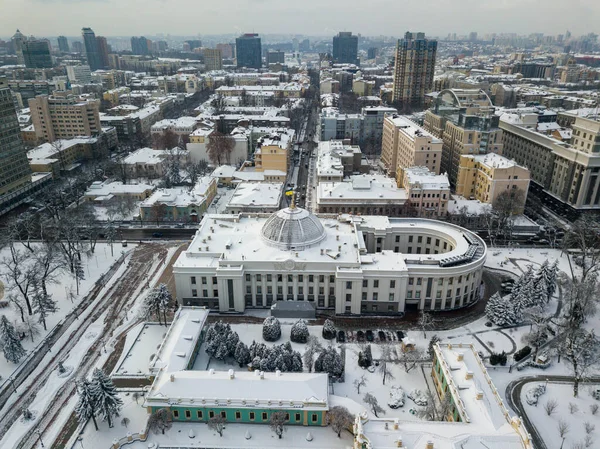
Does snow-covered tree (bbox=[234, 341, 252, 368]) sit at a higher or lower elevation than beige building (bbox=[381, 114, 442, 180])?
lower

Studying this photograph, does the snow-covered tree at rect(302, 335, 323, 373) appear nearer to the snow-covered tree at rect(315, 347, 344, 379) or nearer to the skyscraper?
the snow-covered tree at rect(315, 347, 344, 379)

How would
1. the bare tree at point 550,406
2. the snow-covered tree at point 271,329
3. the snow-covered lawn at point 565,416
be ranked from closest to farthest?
the snow-covered lawn at point 565,416 < the bare tree at point 550,406 < the snow-covered tree at point 271,329

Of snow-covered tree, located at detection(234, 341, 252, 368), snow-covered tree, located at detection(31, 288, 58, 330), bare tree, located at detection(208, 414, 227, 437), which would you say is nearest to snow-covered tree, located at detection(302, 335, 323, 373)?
snow-covered tree, located at detection(234, 341, 252, 368)

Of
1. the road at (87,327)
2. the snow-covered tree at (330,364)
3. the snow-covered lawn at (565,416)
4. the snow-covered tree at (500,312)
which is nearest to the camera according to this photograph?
the snow-covered lawn at (565,416)

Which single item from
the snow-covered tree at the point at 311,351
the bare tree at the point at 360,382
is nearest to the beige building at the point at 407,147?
the snow-covered tree at the point at 311,351

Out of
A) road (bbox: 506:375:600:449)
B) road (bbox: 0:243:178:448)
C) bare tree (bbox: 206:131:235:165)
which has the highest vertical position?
bare tree (bbox: 206:131:235:165)

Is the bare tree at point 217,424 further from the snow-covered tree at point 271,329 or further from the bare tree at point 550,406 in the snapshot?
the bare tree at point 550,406

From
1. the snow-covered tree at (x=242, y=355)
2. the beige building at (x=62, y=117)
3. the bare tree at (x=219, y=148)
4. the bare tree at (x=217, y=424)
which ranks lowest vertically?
the bare tree at (x=217, y=424)
